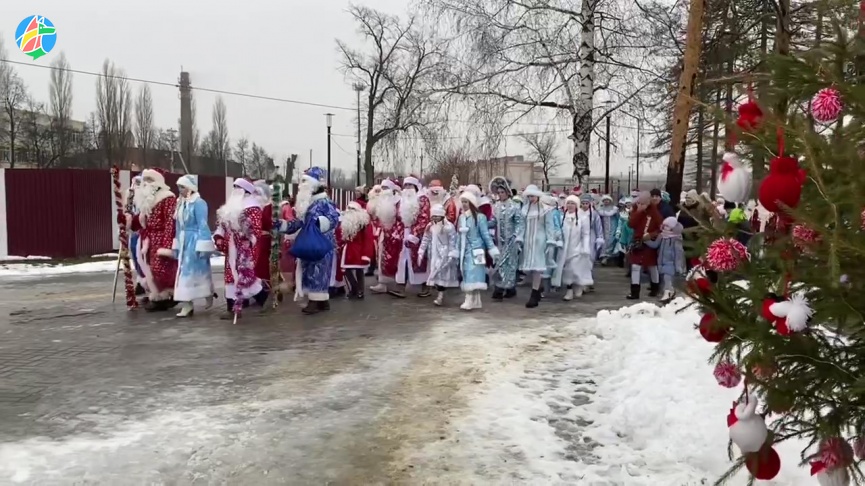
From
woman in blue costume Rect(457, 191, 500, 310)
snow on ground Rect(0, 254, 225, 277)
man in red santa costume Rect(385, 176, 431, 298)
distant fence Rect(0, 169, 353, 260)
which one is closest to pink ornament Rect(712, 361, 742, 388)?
woman in blue costume Rect(457, 191, 500, 310)

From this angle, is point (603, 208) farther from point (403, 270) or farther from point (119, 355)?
point (119, 355)

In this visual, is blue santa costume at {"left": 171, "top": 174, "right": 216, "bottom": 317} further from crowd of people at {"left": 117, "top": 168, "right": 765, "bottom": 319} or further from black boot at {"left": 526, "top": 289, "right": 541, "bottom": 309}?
black boot at {"left": 526, "top": 289, "right": 541, "bottom": 309}

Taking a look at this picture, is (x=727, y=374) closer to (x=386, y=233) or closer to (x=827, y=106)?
(x=827, y=106)

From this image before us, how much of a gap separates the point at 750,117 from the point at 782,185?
1.34 ft

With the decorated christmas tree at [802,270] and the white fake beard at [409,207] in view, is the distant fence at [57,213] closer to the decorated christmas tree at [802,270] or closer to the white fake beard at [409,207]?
the white fake beard at [409,207]

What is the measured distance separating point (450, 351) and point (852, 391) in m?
5.05

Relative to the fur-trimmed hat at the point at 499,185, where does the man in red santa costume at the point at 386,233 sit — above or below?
below

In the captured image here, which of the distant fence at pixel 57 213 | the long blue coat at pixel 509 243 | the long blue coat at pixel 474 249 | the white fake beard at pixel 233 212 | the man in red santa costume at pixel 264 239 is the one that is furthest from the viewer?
the distant fence at pixel 57 213

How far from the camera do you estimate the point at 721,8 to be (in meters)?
14.7

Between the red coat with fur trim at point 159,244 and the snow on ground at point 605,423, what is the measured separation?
5.11 metres

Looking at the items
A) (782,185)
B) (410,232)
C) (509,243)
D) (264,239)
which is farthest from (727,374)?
(410,232)

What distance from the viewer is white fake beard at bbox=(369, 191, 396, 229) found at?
1120 centimetres

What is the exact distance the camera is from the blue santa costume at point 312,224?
913cm

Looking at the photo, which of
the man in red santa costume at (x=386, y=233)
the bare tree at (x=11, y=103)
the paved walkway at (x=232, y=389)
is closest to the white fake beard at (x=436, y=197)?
the man in red santa costume at (x=386, y=233)
